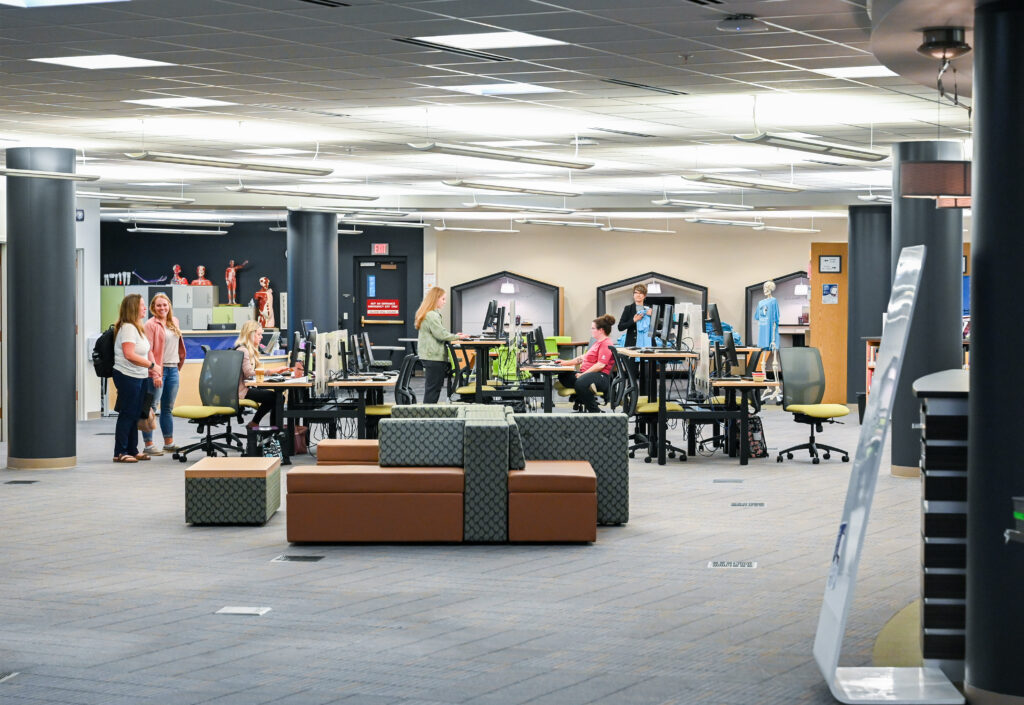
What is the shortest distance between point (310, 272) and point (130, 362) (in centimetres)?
889

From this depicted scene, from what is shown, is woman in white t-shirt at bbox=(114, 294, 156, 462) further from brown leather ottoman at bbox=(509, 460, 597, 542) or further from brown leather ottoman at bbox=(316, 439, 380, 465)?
brown leather ottoman at bbox=(509, 460, 597, 542)

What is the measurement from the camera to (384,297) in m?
28.1

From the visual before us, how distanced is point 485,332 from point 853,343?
5172mm

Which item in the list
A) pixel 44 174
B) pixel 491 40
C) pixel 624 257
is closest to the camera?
pixel 491 40

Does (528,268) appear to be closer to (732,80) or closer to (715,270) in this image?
(715,270)

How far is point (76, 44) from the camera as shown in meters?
8.31

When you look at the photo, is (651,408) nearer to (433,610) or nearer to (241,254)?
(433,610)

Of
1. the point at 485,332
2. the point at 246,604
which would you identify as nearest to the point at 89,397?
the point at 485,332

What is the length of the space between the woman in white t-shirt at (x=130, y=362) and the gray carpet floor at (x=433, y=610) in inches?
91.7

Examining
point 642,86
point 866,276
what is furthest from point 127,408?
point 866,276

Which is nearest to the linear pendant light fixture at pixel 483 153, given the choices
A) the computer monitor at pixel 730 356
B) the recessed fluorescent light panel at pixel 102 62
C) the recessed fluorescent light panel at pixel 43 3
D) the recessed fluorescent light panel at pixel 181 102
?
the recessed fluorescent light panel at pixel 181 102

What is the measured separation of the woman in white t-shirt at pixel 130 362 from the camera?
12.1 m

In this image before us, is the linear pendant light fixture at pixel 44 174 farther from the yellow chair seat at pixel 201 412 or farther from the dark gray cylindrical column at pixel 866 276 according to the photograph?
the dark gray cylindrical column at pixel 866 276

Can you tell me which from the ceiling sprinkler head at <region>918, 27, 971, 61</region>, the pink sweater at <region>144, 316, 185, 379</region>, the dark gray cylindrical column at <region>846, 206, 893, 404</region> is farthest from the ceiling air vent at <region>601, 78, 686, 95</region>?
the dark gray cylindrical column at <region>846, 206, 893, 404</region>
